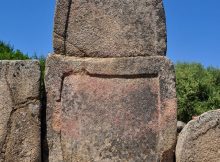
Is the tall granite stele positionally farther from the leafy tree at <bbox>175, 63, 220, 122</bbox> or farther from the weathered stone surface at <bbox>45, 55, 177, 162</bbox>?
the leafy tree at <bbox>175, 63, 220, 122</bbox>

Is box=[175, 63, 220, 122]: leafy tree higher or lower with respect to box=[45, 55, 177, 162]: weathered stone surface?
higher

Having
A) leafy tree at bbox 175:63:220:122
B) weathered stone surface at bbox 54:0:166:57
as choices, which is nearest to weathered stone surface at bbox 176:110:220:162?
weathered stone surface at bbox 54:0:166:57

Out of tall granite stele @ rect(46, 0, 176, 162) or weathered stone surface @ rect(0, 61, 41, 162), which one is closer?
weathered stone surface @ rect(0, 61, 41, 162)

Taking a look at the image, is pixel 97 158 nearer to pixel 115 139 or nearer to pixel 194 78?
pixel 115 139

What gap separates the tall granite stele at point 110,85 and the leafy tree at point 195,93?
1180cm

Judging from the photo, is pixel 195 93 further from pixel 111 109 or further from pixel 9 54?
pixel 111 109

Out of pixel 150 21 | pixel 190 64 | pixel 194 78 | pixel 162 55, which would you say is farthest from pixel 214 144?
pixel 190 64

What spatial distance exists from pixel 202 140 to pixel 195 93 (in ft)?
41.6

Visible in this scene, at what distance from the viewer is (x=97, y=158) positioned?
458cm

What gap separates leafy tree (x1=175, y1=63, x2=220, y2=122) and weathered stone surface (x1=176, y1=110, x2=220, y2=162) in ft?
38.7

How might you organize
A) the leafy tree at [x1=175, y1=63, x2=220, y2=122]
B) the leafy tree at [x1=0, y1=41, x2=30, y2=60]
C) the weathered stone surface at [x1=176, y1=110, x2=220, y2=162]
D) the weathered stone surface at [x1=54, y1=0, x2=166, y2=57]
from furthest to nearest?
the leafy tree at [x1=175, y1=63, x2=220, y2=122] → the leafy tree at [x1=0, y1=41, x2=30, y2=60] → the weathered stone surface at [x1=54, y1=0, x2=166, y2=57] → the weathered stone surface at [x1=176, y1=110, x2=220, y2=162]

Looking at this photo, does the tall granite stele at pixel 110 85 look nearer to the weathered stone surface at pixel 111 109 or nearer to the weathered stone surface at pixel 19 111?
the weathered stone surface at pixel 111 109

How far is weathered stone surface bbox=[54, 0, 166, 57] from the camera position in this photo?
477 cm

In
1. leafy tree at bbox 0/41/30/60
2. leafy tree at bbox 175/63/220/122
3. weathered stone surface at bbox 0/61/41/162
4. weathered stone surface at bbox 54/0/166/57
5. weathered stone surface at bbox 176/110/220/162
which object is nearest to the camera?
weathered stone surface at bbox 0/61/41/162
